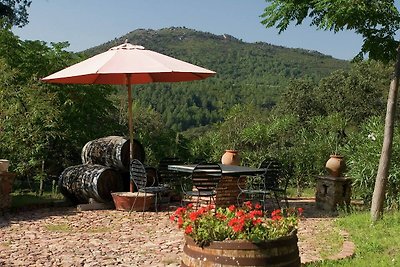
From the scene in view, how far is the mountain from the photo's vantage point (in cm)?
3588

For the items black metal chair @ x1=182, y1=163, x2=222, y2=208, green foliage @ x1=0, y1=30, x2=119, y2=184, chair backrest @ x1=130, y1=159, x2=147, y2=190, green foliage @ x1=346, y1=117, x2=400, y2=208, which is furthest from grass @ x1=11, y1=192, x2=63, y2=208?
green foliage @ x1=346, y1=117, x2=400, y2=208

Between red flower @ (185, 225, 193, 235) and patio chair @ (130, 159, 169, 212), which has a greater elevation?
red flower @ (185, 225, 193, 235)

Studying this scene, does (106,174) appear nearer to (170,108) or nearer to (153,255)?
(153,255)

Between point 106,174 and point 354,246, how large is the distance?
432cm

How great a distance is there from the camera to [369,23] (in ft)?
21.3

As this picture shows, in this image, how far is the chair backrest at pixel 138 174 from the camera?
25.3ft

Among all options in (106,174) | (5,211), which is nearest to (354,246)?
(106,174)

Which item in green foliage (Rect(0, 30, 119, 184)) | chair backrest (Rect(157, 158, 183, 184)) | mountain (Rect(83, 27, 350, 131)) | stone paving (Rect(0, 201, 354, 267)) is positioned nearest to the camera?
stone paving (Rect(0, 201, 354, 267))

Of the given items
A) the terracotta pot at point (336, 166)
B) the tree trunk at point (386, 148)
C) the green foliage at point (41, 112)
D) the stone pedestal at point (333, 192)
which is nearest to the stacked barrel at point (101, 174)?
the green foliage at point (41, 112)

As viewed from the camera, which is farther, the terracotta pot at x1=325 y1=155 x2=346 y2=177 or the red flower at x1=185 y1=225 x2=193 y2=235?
the terracotta pot at x1=325 y1=155 x2=346 y2=177

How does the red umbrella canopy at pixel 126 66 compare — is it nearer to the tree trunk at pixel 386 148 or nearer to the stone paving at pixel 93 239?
the stone paving at pixel 93 239

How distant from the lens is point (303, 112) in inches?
931

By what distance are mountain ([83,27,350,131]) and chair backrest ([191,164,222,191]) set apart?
22.5m

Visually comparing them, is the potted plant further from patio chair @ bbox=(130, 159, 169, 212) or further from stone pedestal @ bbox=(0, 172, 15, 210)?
stone pedestal @ bbox=(0, 172, 15, 210)
